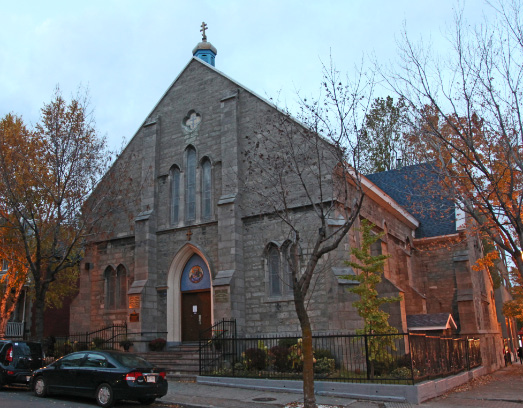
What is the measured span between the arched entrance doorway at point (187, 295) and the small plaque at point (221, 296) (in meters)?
1.83

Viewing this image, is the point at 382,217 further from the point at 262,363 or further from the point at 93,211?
the point at 93,211

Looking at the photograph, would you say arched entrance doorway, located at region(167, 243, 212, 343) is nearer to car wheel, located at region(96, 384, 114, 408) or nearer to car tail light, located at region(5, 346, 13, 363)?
car tail light, located at region(5, 346, 13, 363)

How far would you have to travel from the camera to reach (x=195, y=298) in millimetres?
20859

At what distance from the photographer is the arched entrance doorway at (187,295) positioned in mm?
20453

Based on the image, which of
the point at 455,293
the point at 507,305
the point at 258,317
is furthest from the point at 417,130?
the point at 507,305

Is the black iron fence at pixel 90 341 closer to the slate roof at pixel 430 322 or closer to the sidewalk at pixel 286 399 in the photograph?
the sidewalk at pixel 286 399

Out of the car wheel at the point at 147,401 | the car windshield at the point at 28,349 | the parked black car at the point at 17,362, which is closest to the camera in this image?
the car wheel at the point at 147,401

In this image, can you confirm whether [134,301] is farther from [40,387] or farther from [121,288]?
[40,387]

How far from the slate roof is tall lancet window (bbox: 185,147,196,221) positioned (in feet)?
32.9

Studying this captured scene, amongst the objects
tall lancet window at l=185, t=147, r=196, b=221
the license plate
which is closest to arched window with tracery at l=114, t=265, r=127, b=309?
tall lancet window at l=185, t=147, r=196, b=221

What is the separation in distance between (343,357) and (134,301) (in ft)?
29.0

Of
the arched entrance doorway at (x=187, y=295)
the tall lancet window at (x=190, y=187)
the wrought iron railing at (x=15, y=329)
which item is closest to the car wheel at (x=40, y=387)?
the arched entrance doorway at (x=187, y=295)

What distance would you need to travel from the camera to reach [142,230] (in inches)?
849

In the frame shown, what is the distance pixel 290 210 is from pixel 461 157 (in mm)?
6261
